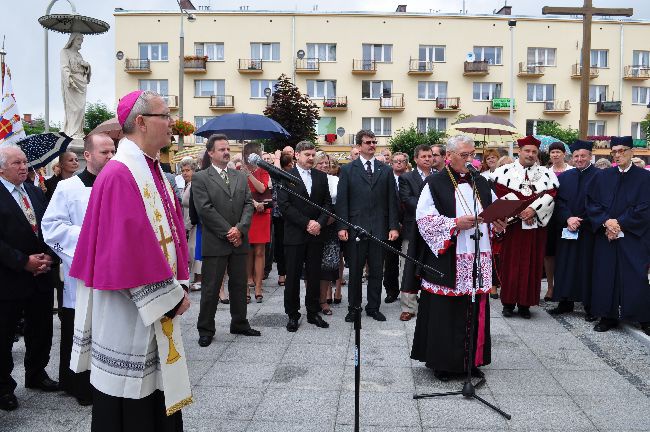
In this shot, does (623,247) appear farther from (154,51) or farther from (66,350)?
(154,51)

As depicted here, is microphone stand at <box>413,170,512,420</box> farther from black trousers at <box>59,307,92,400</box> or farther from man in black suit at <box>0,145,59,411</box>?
man in black suit at <box>0,145,59,411</box>

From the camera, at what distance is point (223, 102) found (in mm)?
44312

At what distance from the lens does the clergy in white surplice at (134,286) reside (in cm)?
304

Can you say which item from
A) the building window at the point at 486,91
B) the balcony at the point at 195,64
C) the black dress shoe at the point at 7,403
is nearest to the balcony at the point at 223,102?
the balcony at the point at 195,64

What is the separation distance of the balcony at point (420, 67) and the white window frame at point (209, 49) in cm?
1397

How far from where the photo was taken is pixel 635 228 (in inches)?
288

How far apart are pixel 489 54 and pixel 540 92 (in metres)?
4.92

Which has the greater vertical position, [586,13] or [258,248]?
[586,13]

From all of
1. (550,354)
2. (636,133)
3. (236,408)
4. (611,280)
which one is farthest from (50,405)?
(636,133)

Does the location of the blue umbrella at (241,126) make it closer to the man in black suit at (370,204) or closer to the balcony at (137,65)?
the man in black suit at (370,204)

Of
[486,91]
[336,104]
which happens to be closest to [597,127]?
[486,91]

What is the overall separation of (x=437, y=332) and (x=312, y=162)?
3058 mm

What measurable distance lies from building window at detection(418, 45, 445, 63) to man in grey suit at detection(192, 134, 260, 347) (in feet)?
130

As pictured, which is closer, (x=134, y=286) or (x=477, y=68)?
(x=134, y=286)
